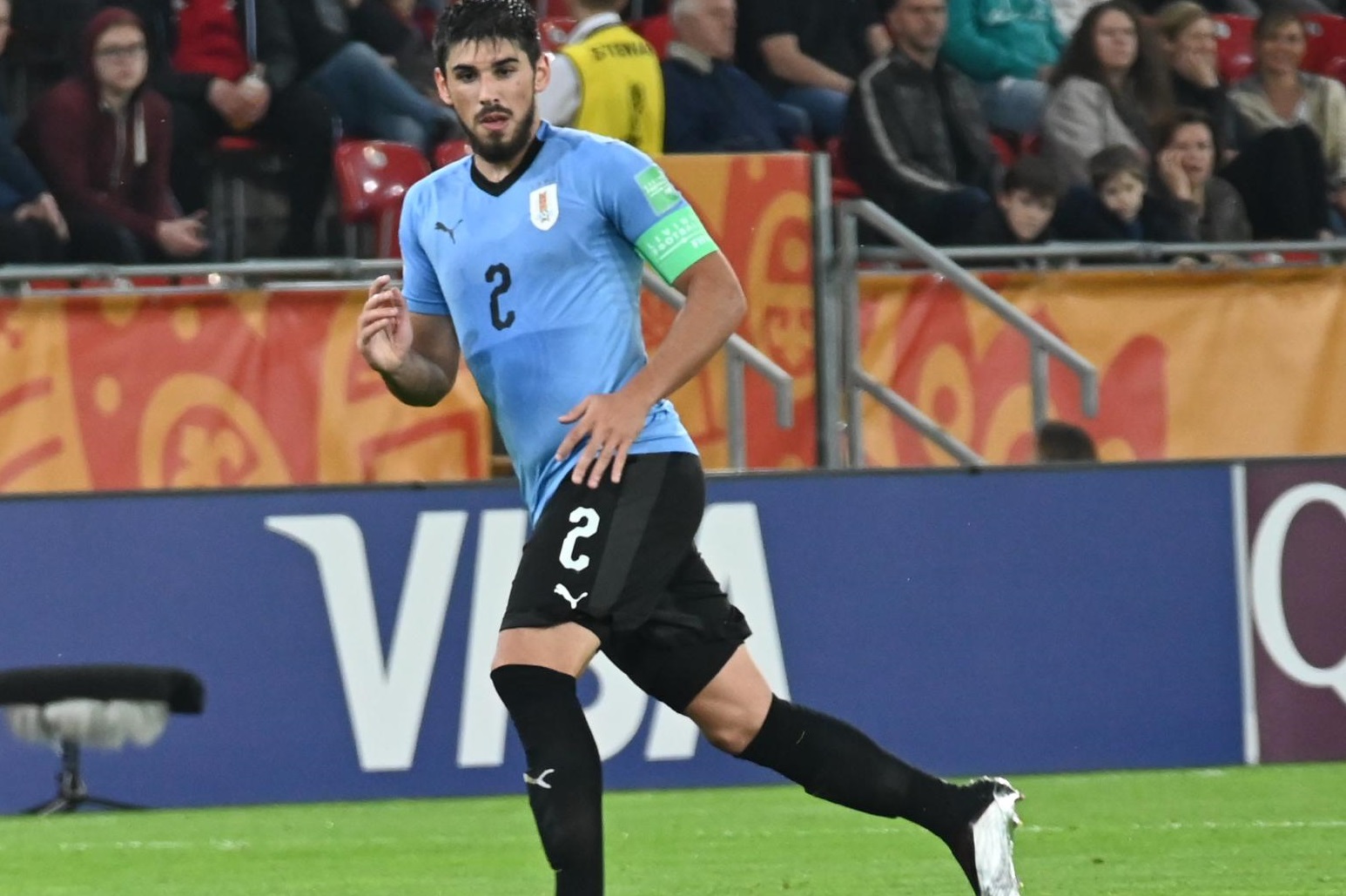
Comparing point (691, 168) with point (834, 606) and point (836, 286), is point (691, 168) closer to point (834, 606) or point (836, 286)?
point (836, 286)

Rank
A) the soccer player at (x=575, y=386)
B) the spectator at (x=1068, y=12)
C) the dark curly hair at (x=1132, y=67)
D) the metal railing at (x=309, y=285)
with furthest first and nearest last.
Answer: the spectator at (x=1068, y=12) → the dark curly hair at (x=1132, y=67) → the metal railing at (x=309, y=285) → the soccer player at (x=575, y=386)

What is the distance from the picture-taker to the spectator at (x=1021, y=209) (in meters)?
12.1

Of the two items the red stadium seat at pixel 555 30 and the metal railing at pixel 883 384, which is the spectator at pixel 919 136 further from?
the red stadium seat at pixel 555 30

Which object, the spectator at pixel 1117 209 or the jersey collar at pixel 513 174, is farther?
the spectator at pixel 1117 209

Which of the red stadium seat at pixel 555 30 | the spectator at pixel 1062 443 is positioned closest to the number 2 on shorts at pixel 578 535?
the spectator at pixel 1062 443

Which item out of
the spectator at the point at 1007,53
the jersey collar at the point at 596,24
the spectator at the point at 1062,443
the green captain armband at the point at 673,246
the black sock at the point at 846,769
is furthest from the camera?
the spectator at the point at 1007,53

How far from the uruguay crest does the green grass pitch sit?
2.26 metres

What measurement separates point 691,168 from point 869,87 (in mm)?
1963

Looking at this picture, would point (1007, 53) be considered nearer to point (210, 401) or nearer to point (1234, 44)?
point (1234, 44)

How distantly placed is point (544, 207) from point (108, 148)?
254 inches

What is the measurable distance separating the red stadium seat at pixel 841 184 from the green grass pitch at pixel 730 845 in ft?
10.9

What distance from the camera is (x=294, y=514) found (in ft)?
32.3

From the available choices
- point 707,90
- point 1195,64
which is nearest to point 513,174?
point 707,90

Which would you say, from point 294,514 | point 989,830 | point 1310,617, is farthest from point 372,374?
point 989,830
